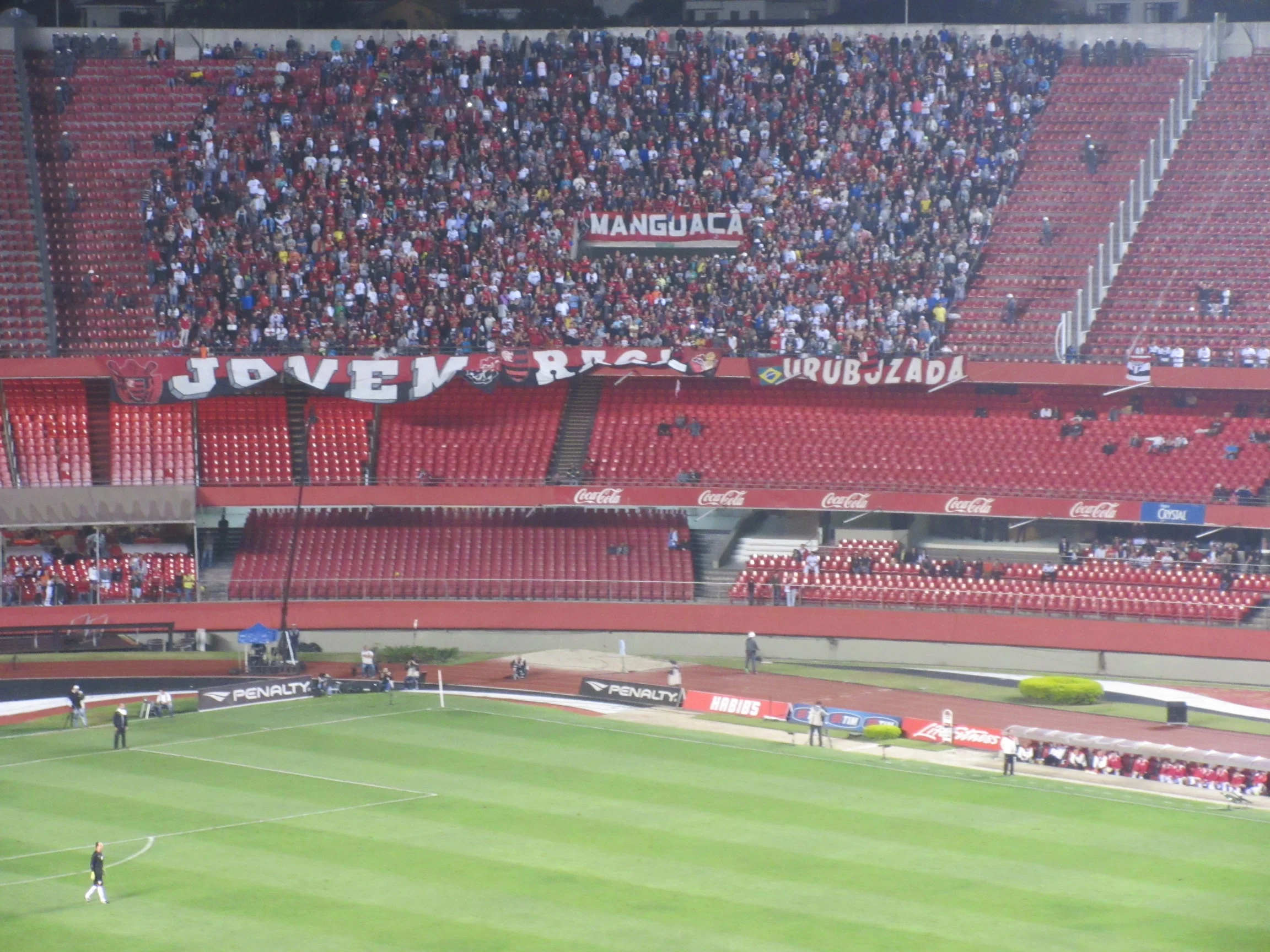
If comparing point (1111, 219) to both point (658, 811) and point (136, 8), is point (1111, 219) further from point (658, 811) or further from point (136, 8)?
point (136, 8)

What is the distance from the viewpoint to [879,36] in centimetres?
6712

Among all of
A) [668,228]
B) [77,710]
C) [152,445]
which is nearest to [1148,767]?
[77,710]

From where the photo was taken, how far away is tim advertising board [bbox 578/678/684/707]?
4888 cm

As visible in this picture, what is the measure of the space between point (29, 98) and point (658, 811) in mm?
39965

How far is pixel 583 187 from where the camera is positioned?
2504 inches

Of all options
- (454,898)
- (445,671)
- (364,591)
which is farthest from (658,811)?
(364,591)

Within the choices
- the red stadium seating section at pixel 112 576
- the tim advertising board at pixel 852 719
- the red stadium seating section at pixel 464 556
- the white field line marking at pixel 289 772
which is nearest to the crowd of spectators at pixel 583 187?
the red stadium seating section at pixel 464 556

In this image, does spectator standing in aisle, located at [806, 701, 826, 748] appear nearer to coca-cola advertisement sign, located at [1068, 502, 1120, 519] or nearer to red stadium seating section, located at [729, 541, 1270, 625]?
red stadium seating section, located at [729, 541, 1270, 625]

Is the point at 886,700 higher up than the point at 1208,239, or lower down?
lower down

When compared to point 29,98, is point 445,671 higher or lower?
lower

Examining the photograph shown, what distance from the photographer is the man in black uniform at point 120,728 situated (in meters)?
44.0

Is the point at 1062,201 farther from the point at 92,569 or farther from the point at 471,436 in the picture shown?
the point at 92,569

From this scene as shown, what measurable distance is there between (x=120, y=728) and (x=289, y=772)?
16.7 ft

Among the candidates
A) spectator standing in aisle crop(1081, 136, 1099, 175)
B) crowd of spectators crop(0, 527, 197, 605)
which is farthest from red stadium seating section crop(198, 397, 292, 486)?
spectator standing in aisle crop(1081, 136, 1099, 175)
